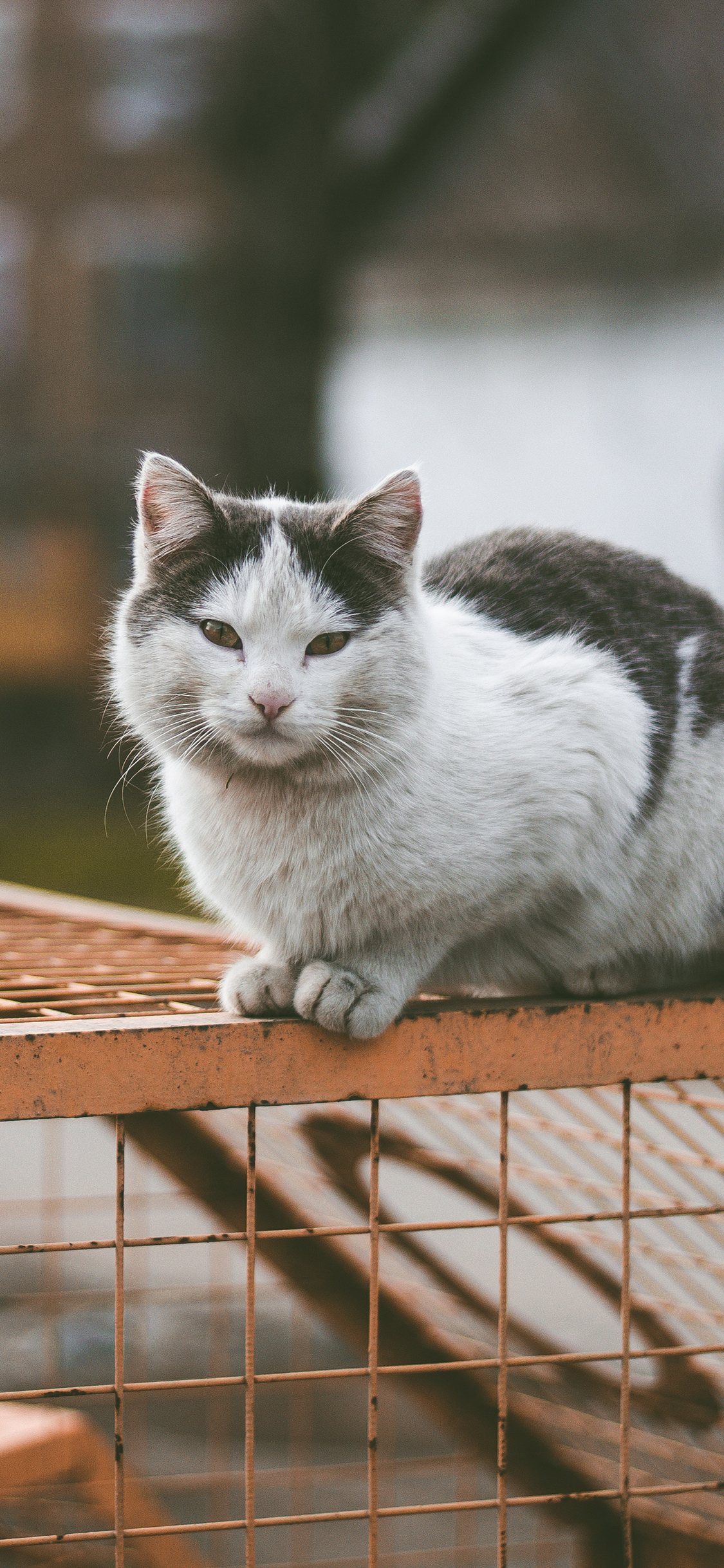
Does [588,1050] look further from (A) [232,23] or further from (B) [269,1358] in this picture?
(A) [232,23]

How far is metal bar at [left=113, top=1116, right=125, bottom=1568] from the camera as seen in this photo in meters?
0.70

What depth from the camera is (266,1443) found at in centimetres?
177

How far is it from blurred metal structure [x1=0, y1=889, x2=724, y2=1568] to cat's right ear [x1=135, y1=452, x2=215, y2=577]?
1.12 ft

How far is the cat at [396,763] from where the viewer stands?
852mm

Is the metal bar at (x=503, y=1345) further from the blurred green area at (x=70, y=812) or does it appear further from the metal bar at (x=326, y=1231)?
the blurred green area at (x=70, y=812)

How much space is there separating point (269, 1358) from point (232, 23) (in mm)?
5070

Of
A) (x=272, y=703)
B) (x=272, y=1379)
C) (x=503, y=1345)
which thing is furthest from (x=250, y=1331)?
(x=272, y=703)

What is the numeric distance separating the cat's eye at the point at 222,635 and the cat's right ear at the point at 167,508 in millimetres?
82

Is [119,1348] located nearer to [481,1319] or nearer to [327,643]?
[327,643]

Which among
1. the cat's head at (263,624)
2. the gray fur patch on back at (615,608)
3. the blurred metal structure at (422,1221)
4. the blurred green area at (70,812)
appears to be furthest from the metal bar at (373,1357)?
the blurred green area at (70,812)

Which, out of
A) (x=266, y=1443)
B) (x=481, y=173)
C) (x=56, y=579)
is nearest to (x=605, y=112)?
(x=481, y=173)

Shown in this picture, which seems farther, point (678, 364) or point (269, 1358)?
point (678, 364)

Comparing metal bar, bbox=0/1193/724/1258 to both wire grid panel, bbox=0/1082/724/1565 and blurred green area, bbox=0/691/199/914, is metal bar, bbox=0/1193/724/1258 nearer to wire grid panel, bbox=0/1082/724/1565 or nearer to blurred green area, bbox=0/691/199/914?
wire grid panel, bbox=0/1082/724/1565

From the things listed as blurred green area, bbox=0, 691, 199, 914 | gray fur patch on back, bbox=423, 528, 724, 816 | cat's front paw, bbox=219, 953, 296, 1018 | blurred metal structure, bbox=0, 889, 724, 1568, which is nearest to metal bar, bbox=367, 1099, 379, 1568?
blurred metal structure, bbox=0, 889, 724, 1568
